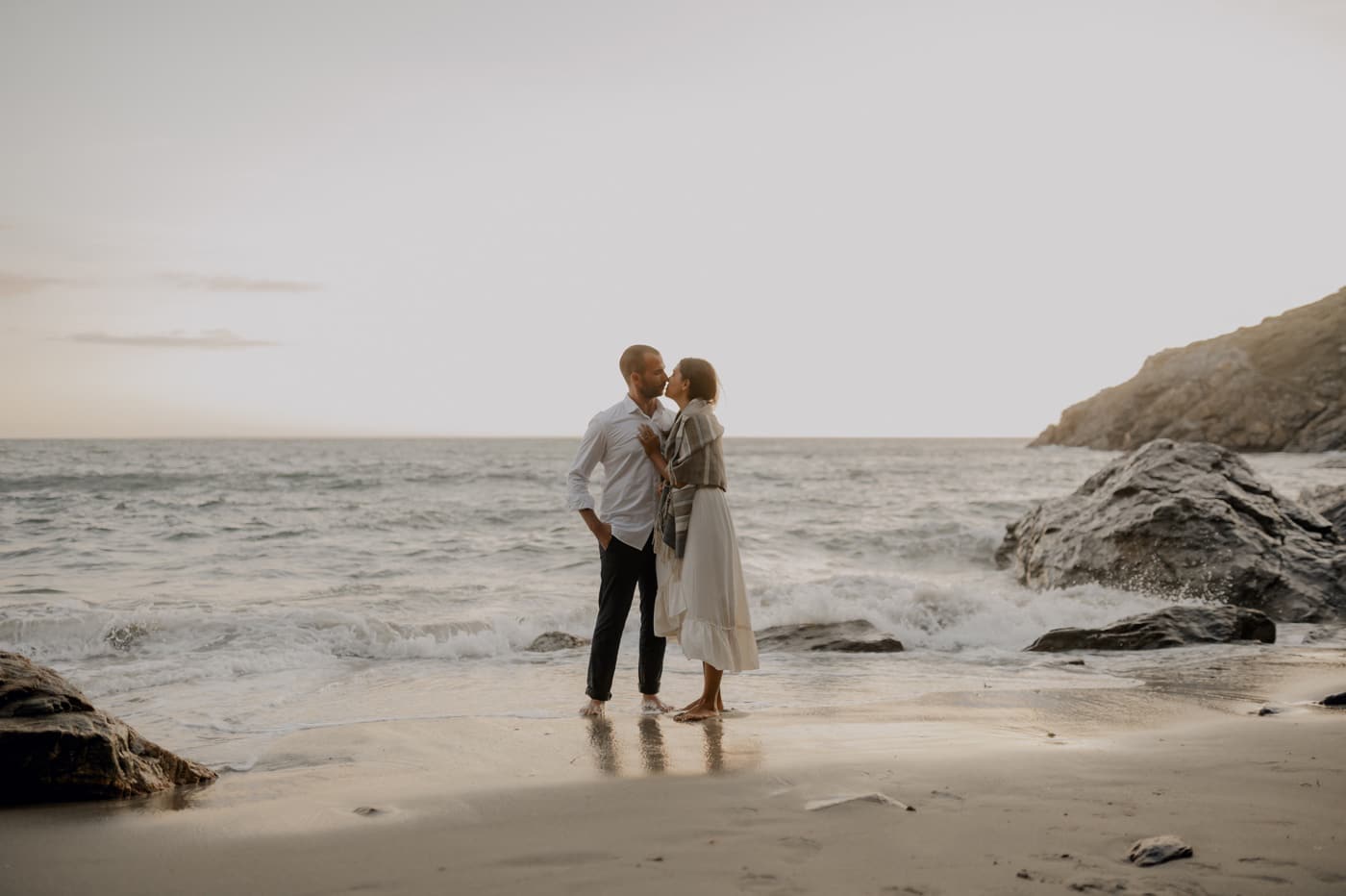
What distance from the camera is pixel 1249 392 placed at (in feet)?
206

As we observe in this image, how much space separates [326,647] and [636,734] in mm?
4766

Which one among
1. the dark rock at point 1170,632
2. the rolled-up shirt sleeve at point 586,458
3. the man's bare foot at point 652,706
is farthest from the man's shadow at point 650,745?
the dark rock at point 1170,632

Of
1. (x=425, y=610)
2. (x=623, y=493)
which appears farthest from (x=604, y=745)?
(x=425, y=610)

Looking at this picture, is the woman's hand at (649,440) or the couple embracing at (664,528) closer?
the couple embracing at (664,528)

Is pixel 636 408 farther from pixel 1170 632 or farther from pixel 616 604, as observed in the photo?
pixel 1170 632

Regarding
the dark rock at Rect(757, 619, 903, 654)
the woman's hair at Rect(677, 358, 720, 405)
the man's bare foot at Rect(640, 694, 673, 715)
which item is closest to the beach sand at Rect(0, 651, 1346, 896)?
the man's bare foot at Rect(640, 694, 673, 715)

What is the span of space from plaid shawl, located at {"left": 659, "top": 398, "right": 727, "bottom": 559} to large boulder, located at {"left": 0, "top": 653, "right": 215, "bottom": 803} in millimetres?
2760

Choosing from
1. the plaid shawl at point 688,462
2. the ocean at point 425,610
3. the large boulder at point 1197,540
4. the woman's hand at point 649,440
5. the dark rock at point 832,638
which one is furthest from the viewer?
the large boulder at point 1197,540

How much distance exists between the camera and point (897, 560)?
16.8 metres

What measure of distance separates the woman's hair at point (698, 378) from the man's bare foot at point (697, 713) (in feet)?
6.08

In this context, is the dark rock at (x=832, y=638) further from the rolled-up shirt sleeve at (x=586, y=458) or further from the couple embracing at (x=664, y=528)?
the rolled-up shirt sleeve at (x=586, y=458)

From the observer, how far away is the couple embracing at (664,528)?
18.0ft

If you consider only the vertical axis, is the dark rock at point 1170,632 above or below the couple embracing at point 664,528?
below

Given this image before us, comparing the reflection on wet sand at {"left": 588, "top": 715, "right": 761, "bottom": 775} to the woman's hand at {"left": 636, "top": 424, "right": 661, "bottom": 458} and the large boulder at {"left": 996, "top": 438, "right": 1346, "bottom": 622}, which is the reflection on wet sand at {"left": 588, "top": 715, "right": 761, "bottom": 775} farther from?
the large boulder at {"left": 996, "top": 438, "right": 1346, "bottom": 622}
